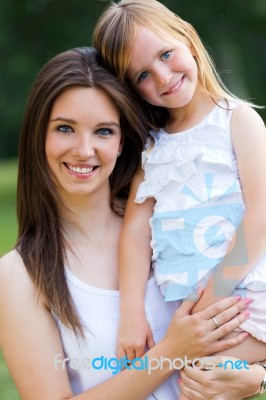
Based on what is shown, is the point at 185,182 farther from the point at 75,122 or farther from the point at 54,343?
the point at 54,343

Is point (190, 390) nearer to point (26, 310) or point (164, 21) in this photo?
point (26, 310)

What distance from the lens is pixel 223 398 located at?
292 centimetres

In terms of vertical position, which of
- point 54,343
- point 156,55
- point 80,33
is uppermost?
point 80,33

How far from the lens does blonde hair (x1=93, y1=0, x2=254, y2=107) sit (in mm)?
3230

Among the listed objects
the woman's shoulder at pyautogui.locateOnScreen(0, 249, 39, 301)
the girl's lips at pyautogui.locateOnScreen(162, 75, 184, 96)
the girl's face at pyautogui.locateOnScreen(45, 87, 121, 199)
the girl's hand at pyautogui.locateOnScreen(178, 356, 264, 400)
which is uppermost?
the girl's lips at pyautogui.locateOnScreen(162, 75, 184, 96)

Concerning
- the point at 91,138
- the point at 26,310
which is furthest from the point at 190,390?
the point at 91,138

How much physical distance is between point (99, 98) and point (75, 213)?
1.56ft

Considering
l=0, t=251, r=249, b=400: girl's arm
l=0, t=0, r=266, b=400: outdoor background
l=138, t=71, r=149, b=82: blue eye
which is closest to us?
l=0, t=251, r=249, b=400: girl's arm

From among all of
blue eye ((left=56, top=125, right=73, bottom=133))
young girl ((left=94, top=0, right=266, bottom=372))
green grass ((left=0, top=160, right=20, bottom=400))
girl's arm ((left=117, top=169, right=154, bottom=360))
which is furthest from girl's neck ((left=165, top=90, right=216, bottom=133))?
green grass ((left=0, top=160, right=20, bottom=400))

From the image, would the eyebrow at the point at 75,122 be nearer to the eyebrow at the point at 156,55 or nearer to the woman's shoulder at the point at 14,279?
the eyebrow at the point at 156,55

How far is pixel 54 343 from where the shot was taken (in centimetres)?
294

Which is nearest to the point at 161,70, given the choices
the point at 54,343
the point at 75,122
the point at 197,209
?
the point at 75,122

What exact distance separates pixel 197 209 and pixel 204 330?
48cm

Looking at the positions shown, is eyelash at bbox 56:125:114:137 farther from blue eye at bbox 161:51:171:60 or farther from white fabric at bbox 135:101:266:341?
blue eye at bbox 161:51:171:60
